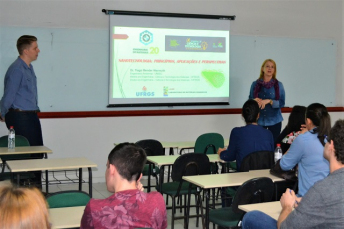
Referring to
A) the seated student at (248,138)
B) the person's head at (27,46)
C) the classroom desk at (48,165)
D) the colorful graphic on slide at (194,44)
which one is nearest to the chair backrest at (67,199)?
the classroom desk at (48,165)

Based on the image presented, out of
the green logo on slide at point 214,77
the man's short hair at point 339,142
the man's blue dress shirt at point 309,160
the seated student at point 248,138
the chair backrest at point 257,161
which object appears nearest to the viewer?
the man's short hair at point 339,142

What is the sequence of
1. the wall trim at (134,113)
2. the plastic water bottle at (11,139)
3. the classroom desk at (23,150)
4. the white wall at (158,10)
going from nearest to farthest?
the classroom desk at (23,150) → the plastic water bottle at (11,139) → the white wall at (158,10) → the wall trim at (134,113)

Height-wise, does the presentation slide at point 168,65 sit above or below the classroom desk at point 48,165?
above

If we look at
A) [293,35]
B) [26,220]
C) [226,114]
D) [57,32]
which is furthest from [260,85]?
[26,220]

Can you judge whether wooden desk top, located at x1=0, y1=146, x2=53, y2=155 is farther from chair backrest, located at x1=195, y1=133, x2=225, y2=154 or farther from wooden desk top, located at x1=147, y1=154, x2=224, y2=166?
chair backrest, located at x1=195, y1=133, x2=225, y2=154

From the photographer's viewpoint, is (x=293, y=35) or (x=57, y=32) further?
(x=293, y=35)

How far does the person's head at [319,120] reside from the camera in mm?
3922

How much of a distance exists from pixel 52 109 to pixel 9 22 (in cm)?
145

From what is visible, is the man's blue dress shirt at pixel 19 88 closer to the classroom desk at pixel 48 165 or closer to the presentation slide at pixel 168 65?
the classroom desk at pixel 48 165

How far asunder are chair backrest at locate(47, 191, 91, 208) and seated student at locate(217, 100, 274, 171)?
2.06m

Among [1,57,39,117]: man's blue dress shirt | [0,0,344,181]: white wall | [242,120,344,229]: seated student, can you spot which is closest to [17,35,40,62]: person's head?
[1,57,39,117]: man's blue dress shirt

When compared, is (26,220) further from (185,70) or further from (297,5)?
(297,5)

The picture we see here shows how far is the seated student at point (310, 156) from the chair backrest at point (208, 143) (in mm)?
2388

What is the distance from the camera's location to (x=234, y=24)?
27.8 ft
